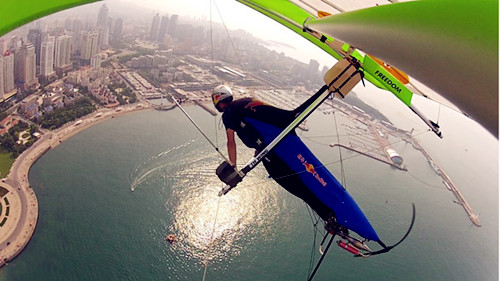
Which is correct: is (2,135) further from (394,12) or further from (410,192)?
(410,192)

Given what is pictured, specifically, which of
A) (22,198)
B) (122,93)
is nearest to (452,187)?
(122,93)

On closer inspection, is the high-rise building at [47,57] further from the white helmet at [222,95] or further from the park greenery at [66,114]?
the white helmet at [222,95]

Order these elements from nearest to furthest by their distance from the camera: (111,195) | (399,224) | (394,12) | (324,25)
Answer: (394,12) → (324,25) → (111,195) → (399,224)

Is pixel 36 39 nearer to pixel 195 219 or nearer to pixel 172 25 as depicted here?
pixel 172 25

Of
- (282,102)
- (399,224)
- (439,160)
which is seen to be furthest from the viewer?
(439,160)

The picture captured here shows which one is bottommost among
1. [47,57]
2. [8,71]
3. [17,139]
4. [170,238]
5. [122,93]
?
[17,139]

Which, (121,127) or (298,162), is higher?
(298,162)

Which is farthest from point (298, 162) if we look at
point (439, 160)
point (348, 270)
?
point (439, 160)
